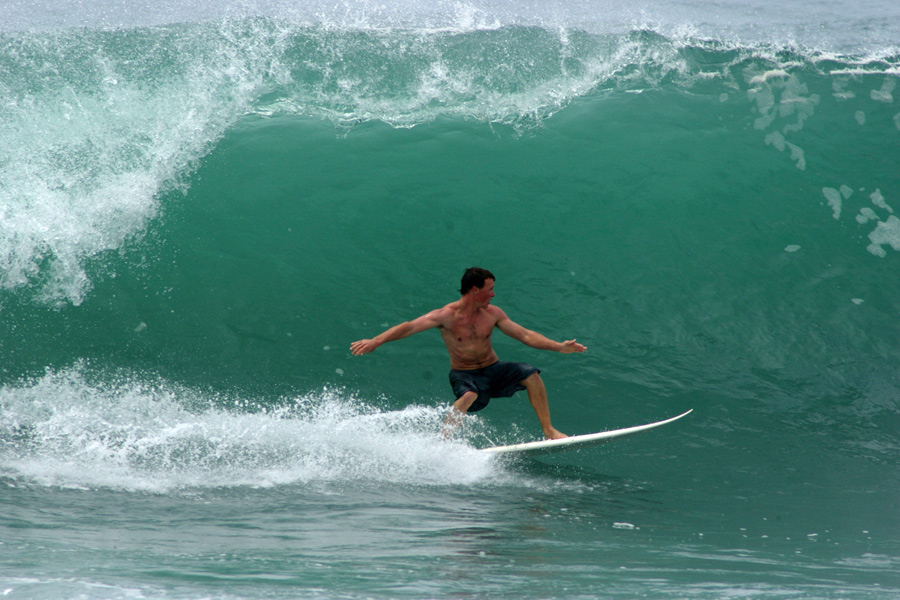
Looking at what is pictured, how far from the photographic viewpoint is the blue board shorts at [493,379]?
4.76m

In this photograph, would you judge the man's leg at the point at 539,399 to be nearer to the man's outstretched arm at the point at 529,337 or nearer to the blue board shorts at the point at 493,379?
the blue board shorts at the point at 493,379

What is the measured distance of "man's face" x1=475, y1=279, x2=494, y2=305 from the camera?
4449 mm

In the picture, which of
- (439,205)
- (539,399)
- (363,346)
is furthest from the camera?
(439,205)

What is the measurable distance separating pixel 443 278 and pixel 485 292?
2.05 m

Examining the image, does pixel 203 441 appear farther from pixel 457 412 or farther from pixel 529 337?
pixel 529 337

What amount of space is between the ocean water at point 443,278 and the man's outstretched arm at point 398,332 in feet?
2.28

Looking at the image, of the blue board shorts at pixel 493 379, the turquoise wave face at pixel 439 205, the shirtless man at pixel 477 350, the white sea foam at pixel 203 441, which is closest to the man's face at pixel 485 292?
the shirtless man at pixel 477 350

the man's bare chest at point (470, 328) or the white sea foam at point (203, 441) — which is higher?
the man's bare chest at point (470, 328)

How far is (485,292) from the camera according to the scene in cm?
448

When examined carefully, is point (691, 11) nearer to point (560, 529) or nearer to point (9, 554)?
point (560, 529)

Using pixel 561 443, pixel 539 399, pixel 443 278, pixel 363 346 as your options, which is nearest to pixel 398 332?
pixel 363 346

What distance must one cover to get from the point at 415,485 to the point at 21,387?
3495 mm

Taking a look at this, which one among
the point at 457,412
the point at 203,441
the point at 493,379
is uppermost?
the point at 493,379

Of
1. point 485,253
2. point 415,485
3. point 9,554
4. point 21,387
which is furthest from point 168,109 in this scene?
point 9,554
